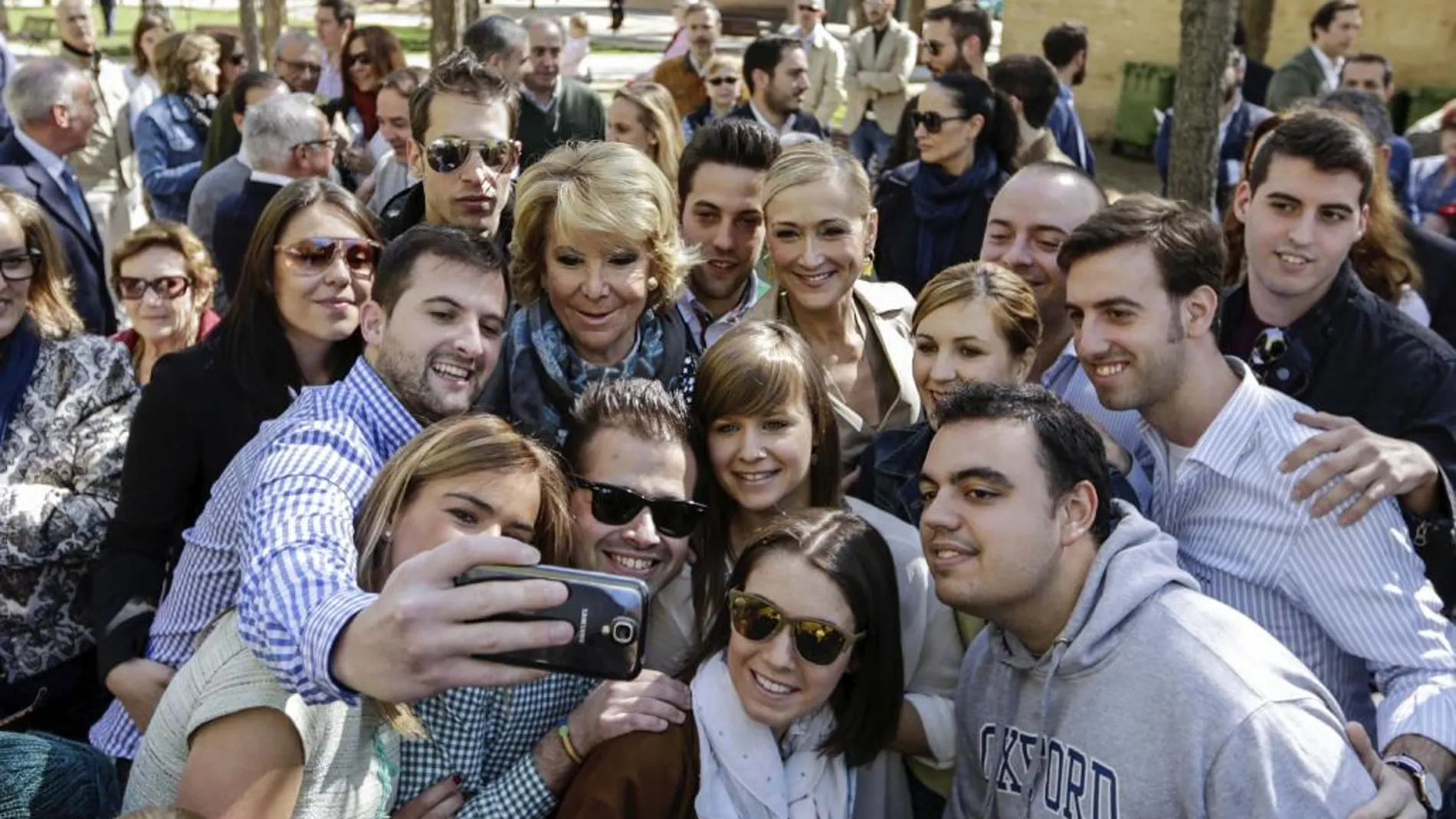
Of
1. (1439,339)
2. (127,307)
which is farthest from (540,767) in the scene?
(127,307)

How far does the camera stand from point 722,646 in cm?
314

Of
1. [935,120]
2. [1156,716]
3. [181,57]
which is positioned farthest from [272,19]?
[1156,716]

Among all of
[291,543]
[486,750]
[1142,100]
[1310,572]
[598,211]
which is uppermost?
[598,211]

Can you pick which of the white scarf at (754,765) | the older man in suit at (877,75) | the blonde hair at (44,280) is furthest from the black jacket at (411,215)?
the older man in suit at (877,75)

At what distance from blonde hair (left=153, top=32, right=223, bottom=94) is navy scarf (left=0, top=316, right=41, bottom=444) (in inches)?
213

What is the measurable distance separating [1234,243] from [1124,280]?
162cm

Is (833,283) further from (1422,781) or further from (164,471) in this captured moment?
(1422,781)

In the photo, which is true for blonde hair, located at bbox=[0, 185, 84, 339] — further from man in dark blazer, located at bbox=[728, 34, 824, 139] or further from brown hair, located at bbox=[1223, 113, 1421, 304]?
man in dark blazer, located at bbox=[728, 34, 824, 139]

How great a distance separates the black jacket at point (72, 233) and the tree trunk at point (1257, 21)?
39.5 feet

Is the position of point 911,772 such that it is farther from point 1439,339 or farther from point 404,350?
point 1439,339

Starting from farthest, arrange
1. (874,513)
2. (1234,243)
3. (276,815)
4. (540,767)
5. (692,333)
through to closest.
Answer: (1234,243)
(692,333)
(874,513)
(540,767)
(276,815)

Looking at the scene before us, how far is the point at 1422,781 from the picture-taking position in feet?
9.62

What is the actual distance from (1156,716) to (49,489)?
2.75 meters

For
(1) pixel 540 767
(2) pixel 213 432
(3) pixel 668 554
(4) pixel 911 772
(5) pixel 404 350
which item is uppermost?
(5) pixel 404 350
